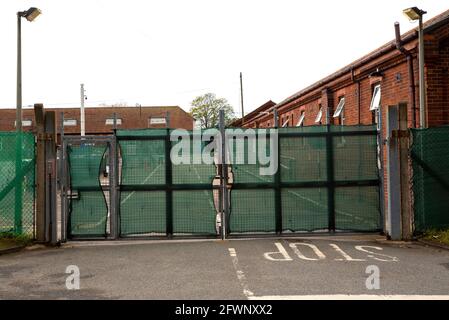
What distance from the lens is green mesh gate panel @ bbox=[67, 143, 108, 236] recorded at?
396 inches

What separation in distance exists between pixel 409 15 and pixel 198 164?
6.42 metres

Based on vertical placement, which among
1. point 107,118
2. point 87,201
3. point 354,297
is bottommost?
point 354,297

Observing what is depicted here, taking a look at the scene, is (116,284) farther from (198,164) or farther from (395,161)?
(395,161)

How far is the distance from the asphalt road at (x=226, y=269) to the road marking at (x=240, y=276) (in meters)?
0.01

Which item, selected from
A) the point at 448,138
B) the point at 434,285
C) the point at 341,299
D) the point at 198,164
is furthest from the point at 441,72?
the point at 341,299

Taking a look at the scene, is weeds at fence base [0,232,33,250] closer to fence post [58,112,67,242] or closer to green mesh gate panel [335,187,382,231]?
fence post [58,112,67,242]

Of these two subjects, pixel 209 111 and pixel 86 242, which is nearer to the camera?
pixel 86 242

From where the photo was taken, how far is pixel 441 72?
12.7 meters

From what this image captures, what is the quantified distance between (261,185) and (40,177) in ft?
14.7

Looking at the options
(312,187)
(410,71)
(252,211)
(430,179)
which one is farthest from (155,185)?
(410,71)

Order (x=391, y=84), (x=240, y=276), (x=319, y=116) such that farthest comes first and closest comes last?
1. (x=319, y=116)
2. (x=391, y=84)
3. (x=240, y=276)

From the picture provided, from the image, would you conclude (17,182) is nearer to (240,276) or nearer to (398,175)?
(240,276)

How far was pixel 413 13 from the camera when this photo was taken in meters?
11.8

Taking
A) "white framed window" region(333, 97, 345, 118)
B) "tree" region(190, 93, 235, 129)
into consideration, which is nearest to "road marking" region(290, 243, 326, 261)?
"white framed window" region(333, 97, 345, 118)
